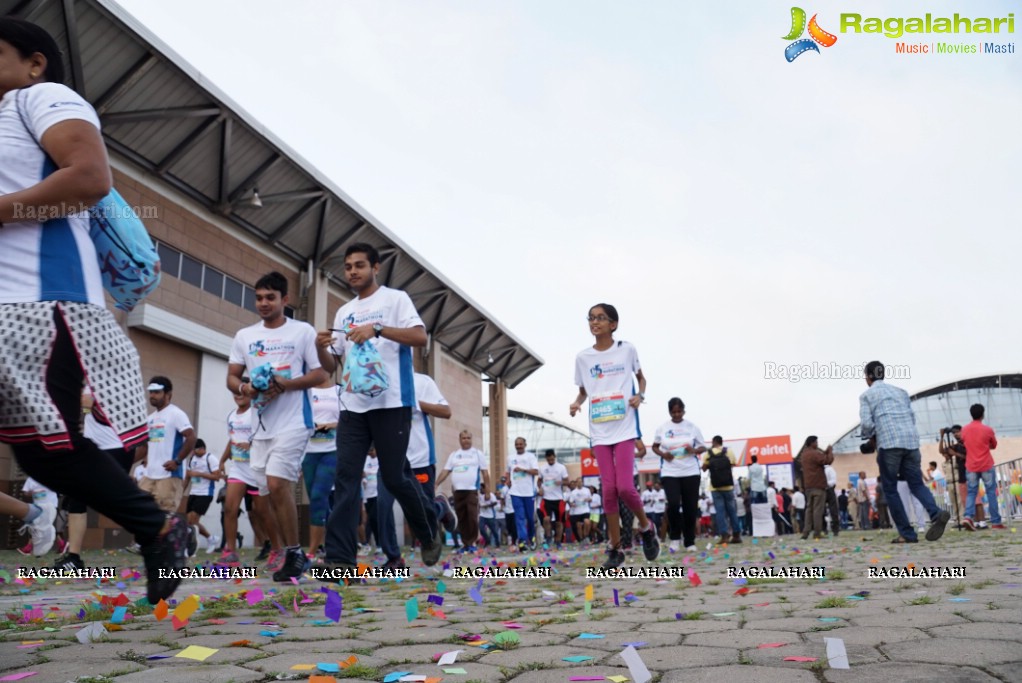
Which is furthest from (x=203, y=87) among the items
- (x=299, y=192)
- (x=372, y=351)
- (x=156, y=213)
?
(x=372, y=351)

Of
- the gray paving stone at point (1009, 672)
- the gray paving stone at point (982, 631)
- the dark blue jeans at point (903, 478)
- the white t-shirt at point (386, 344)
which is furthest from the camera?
the dark blue jeans at point (903, 478)

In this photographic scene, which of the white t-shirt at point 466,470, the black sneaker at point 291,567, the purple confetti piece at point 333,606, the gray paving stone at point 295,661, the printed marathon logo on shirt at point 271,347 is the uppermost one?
the printed marathon logo on shirt at point 271,347

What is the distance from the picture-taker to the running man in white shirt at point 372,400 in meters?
5.28

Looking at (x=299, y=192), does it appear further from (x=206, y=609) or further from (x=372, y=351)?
(x=206, y=609)

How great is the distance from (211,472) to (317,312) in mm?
10814

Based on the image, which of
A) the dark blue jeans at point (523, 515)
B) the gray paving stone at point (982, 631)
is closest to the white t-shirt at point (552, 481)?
the dark blue jeans at point (523, 515)

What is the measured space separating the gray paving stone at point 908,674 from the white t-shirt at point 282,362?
4.14 metres

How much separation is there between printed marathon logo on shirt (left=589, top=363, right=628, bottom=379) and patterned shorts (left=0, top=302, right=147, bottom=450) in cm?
486

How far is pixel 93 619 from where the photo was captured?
3.68 metres

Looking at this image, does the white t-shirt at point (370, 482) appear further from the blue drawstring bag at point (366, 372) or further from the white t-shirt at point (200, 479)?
the blue drawstring bag at point (366, 372)

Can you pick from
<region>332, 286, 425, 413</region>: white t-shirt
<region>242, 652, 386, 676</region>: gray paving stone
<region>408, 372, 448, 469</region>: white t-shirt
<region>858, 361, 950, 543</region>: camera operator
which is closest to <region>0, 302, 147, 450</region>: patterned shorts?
<region>242, 652, 386, 676</region>: gray paving stone

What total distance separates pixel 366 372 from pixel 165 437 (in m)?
4.53

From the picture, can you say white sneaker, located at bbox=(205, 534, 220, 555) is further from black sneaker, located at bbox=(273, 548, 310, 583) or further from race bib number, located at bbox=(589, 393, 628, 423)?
Answer: black sneaker, located at bbox=(273, 548, 310, 583)

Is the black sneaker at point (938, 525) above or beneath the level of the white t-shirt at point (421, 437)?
beneath
